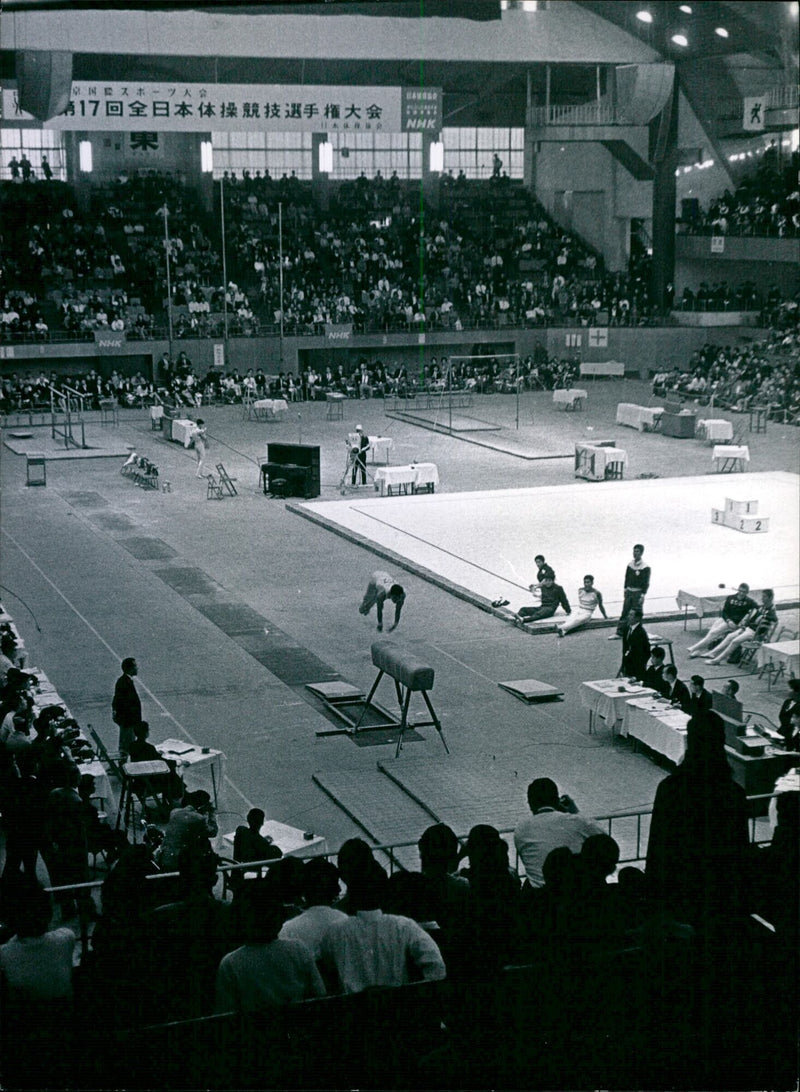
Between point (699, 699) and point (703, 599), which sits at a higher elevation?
point (699, 699)

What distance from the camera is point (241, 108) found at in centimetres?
3725

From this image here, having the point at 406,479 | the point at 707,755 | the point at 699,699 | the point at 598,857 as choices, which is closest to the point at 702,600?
the point at 699,699

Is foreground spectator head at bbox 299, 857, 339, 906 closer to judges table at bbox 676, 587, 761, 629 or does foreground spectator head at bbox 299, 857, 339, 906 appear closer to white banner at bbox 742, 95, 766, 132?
judges table at bbox 676, 587, 761, 629

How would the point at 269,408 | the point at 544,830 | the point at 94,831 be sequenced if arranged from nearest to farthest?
the point at 544,830 < the point at 94,831 < the point at 269,408

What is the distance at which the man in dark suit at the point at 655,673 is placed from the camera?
15695 mm

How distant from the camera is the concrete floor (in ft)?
46.3

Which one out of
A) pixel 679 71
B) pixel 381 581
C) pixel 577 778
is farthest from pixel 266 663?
pixel 679 71

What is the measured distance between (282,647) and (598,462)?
46.1ft

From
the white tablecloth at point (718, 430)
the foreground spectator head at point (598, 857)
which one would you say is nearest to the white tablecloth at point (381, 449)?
the white tablecloth at point (718, 430)

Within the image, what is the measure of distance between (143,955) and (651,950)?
2.05 metres

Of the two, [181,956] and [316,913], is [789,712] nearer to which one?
[316,913]

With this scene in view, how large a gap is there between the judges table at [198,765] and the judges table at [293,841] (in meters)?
1.38

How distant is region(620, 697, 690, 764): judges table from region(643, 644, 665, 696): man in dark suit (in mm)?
595

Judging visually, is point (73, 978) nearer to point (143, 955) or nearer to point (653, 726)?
point (143, 955)
